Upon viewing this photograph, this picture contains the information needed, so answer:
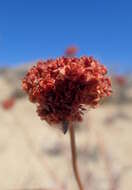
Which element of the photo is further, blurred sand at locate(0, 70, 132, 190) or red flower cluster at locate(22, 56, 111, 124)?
blurred sand at locate(0, 70, 132, 190)

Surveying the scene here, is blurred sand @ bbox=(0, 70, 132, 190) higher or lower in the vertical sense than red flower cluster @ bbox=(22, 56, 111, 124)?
higher

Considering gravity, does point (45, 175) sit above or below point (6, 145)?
below

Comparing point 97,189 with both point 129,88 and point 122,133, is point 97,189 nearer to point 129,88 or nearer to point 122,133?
point 122,133

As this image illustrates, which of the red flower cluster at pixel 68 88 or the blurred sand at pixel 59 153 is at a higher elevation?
the blurred sand at pixel 59 153

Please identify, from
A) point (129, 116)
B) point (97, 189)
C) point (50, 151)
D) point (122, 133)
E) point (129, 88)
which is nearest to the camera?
point (97, 189)

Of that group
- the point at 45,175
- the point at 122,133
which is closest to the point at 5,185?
the point at 45,175

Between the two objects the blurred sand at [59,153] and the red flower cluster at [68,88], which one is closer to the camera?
the red flower cluster at [68,88]
